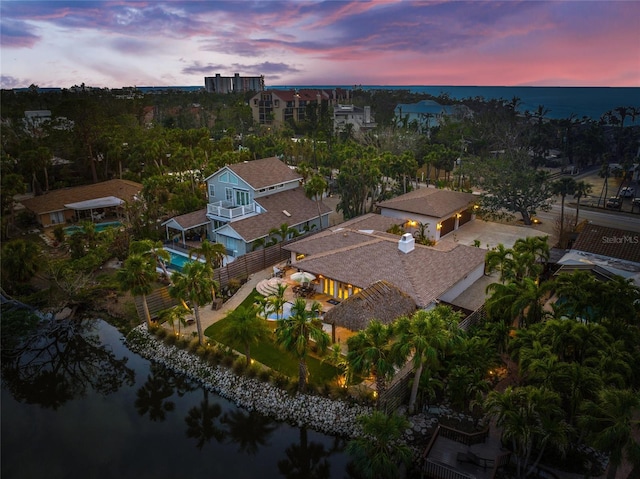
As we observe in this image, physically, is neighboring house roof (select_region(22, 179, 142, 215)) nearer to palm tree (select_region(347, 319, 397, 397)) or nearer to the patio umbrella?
the patio umbrella

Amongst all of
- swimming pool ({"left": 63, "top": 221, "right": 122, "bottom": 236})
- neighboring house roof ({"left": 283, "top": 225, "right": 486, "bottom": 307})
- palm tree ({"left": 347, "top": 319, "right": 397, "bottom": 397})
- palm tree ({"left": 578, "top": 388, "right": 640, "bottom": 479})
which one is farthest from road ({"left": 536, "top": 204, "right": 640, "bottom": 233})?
swimming pool ({"left": 63, "top": 221, "right": 122, "bottom": 236})

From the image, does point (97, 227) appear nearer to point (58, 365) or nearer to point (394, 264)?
point (58, 365)

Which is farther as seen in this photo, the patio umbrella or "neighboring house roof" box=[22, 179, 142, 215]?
"neighboring house roof" box=[22, 179, 142, 215]

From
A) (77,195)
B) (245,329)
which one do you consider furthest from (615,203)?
(77,195)

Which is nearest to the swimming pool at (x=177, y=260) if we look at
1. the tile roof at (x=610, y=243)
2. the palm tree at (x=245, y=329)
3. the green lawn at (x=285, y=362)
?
the green lawn at (x=285, y=362)

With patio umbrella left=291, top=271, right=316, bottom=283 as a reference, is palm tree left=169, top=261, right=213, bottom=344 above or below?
above

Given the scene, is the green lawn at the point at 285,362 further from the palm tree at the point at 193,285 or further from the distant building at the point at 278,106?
the distant building at the point at 278,106
